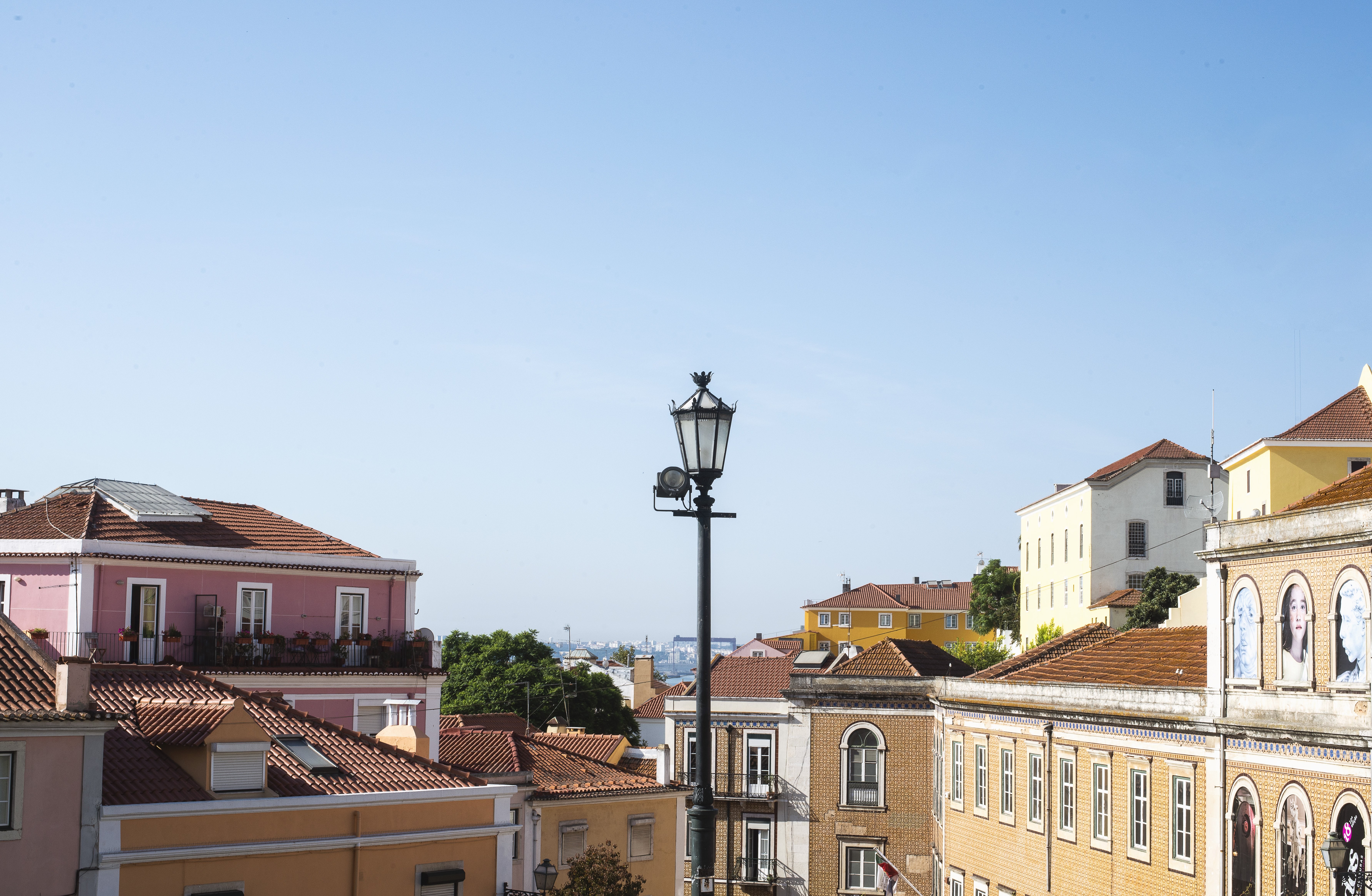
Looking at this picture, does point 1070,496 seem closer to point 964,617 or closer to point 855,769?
point 855,769

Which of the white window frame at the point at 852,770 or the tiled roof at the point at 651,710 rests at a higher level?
the white window frame at the point at 852,770

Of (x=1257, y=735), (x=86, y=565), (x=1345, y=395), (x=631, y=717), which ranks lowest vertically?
(x=631, y=717)

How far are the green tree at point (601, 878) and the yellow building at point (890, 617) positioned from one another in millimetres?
88718

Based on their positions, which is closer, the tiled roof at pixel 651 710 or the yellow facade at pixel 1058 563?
the yellow facade at pixel 1058 563

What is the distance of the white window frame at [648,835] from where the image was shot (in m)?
43.2

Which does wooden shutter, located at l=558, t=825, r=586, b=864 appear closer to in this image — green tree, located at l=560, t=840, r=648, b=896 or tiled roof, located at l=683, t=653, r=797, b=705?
green tree, located at l=560, t=840, r=648, b=896

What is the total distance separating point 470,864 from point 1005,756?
17.9 metres

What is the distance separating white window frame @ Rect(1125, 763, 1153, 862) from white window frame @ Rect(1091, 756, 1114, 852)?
41.0 inches

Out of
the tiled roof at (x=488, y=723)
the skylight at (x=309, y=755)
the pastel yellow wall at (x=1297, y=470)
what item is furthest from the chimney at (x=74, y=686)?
the pastel yellow wall at (x=1297, y=470)

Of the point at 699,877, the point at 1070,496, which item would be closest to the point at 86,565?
the point at 699,877

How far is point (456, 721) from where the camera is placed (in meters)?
53.2

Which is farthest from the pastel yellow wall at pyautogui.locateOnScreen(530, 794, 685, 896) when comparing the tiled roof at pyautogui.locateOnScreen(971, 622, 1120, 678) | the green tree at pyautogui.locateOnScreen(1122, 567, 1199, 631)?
the green tree at pyautogui.locateOnScreen(1122, 567, 1199, 631)

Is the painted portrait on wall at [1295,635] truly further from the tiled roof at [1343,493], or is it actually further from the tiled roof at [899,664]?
the tiled roof at [899,664]

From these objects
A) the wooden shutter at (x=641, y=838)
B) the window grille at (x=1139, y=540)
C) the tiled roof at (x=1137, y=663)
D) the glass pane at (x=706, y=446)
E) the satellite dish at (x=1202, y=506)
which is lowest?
the wooden shutter at (x=641, y=838)
